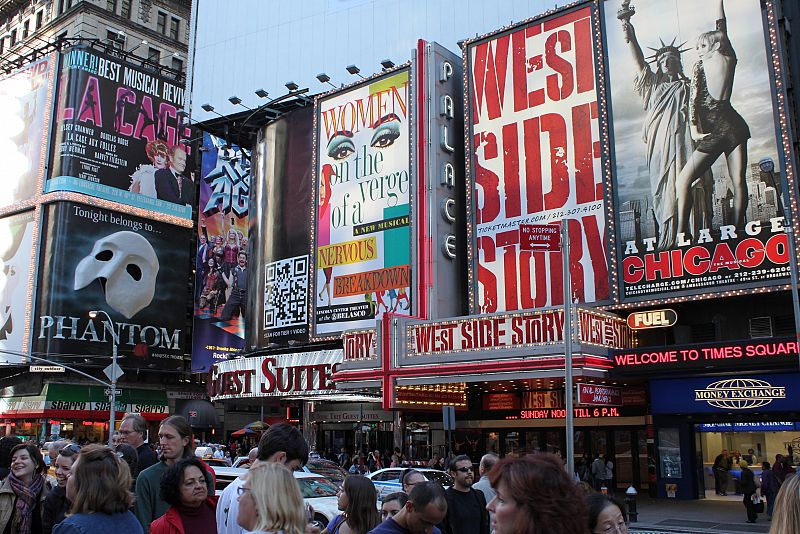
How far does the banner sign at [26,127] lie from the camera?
58.6 meters

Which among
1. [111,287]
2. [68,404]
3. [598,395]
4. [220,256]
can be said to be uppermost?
[220,256]

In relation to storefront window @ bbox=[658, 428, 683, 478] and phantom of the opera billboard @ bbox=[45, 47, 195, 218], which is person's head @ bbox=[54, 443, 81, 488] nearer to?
storefront window @ bbox=[658, 428, 683, 478]

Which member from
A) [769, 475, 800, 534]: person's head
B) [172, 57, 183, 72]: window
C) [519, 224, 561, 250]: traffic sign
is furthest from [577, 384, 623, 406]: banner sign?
[172, 57, 183, 72]: window

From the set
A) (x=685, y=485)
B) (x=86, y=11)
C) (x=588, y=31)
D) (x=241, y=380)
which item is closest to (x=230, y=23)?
(x=86, y=11)

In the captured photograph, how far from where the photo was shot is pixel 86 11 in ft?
228

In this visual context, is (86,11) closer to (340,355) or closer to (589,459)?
(340,355)

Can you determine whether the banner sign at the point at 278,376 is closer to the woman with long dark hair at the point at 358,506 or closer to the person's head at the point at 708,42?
the person's head at the point at 708,42

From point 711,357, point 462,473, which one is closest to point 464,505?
point 462,473

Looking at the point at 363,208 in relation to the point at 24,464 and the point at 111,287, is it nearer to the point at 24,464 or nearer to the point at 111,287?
the point at 111,287

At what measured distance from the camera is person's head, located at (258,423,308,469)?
Result: 22.0ft

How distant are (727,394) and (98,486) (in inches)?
1072

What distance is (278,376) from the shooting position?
39938mm

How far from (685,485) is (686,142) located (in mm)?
12614

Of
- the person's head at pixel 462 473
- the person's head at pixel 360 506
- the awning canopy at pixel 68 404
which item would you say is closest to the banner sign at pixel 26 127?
the awning canopy at pixel 68 404
